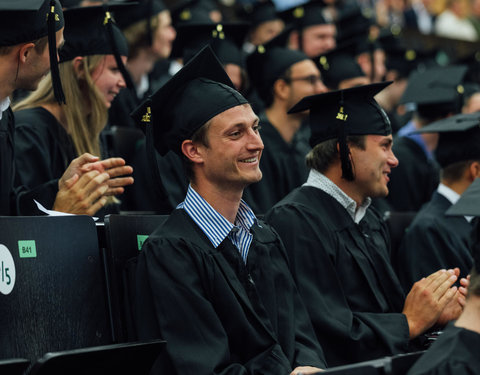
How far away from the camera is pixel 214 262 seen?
10.9 feet

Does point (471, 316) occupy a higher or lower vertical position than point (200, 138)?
lower

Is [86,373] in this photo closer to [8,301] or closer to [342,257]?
[8,301]

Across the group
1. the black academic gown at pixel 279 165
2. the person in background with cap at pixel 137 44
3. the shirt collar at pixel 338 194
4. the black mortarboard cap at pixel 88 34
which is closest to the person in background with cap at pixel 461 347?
the shirt collar at pixel 338 194

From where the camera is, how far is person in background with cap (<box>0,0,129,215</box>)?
367cm

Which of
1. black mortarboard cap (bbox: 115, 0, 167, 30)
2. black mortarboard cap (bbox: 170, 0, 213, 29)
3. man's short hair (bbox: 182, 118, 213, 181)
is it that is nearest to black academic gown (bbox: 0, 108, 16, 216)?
man's short hair (bbox: 182, 118, 213, 181)

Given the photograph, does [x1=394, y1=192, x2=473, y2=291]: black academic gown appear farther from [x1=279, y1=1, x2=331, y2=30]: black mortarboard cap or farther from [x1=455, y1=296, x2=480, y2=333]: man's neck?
[x1=279, y1=1, x2=331, y2=30]: black mortarboard cap

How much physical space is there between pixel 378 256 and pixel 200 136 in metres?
1.33

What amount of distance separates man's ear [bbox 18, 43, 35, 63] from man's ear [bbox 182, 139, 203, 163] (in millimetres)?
810

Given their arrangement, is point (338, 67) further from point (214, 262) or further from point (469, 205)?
point (469, 205)

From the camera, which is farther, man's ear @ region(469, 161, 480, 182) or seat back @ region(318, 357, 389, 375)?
man's ear @ region(469, 161, 480, 182)

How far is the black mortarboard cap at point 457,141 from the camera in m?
5.39

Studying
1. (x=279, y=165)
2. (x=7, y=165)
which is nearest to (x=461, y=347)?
(x=7, y=165)

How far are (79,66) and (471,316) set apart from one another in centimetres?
304

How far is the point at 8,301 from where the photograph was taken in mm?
3051
